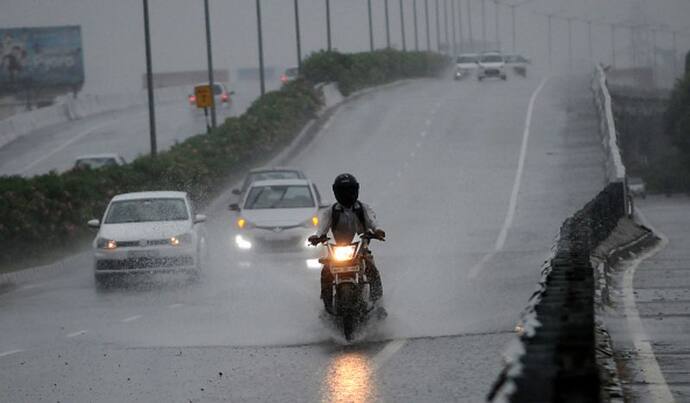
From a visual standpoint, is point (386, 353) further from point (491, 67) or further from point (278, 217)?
point (491, 67)

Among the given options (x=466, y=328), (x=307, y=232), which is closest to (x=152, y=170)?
(x=307, y=232)

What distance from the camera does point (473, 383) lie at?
41.1 feet

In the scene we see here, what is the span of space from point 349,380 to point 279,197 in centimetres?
1832

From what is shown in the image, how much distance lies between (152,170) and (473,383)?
30.7m

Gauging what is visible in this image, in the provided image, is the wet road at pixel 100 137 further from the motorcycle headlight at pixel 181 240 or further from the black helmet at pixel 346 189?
the black helmet at pixel 346 189

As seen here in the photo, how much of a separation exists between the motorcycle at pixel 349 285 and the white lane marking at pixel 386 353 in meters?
0.43

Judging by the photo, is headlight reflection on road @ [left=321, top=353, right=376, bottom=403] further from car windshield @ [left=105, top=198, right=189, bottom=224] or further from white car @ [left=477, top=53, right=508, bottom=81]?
white car @ [left=477, top=53, right=508, bottom=81]

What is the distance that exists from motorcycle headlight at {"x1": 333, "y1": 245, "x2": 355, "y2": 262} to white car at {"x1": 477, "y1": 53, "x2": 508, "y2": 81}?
80947 mm

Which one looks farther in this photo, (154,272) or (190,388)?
(154,272)

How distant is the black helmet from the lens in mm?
15844

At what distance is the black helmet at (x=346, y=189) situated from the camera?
624 inches

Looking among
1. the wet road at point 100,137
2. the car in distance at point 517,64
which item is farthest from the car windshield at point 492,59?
the wet road at point 100,137

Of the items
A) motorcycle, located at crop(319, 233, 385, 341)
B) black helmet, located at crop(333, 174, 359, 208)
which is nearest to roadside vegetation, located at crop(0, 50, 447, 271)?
black helmet, located at crop(333, 174, 359, 208)

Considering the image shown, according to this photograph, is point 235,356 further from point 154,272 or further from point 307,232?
point 307,232
